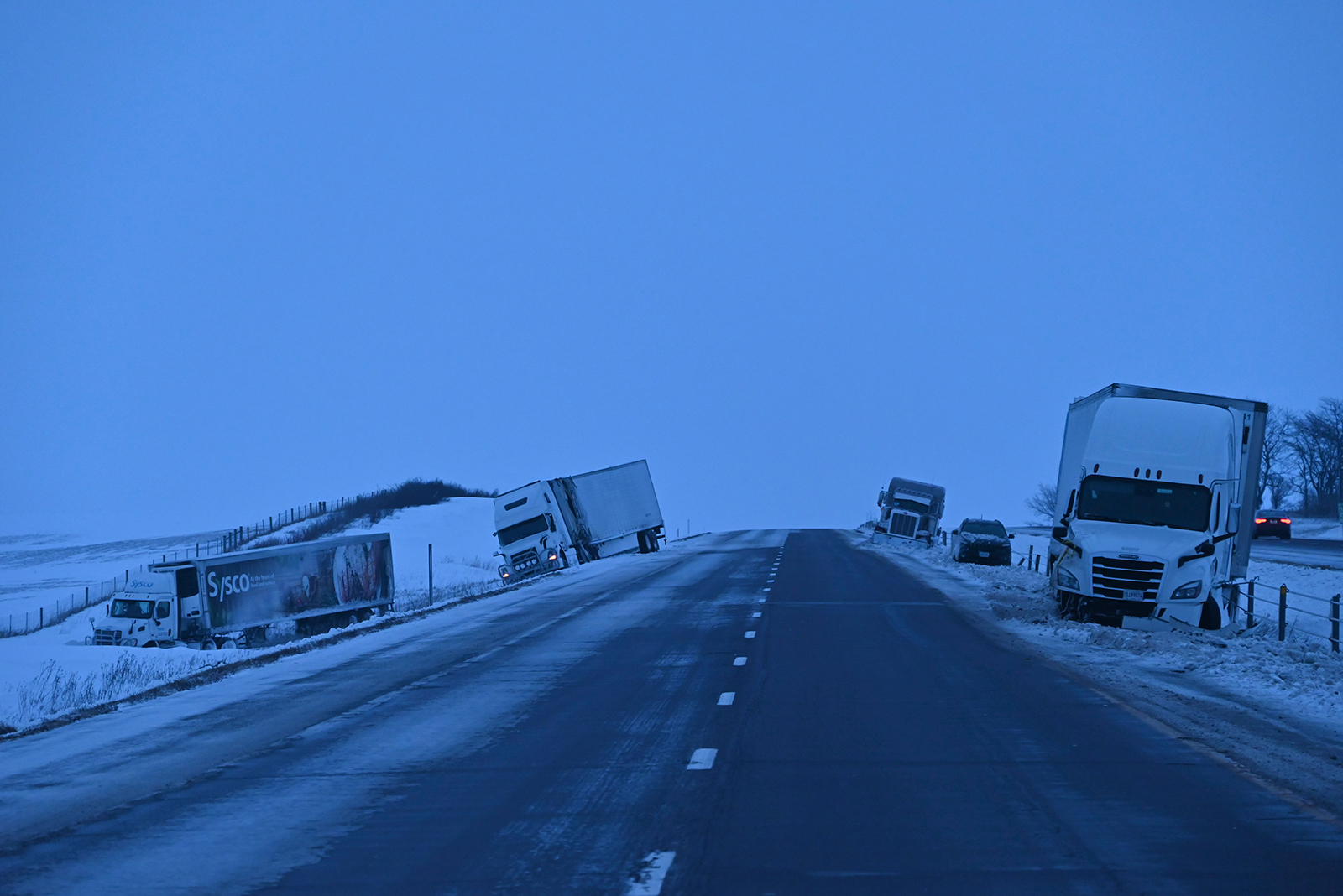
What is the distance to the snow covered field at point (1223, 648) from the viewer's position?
14430mm

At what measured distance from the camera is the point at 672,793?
8.98 meters

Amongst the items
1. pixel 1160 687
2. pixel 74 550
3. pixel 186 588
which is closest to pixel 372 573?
pixel 186 588

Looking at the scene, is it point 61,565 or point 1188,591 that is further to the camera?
point 61,565

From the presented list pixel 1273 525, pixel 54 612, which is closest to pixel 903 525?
pixel 1273 525

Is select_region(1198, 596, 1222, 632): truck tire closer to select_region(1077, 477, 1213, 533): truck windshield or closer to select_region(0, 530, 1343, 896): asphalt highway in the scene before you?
select_region(1077, 477, 1213, 533): truck windshield

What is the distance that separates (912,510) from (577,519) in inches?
719

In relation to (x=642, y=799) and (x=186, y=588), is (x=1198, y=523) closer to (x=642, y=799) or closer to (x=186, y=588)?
(x=642, y=799)

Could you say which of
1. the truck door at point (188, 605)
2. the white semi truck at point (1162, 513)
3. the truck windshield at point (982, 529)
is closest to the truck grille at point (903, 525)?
the truck windshield at point (982, 529)

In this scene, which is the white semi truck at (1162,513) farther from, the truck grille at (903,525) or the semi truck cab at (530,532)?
Result: the truck grille at (903,525)

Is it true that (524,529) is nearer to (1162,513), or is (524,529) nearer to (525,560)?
(525,560)

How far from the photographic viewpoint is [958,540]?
48.7 meters

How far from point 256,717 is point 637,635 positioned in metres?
9.03

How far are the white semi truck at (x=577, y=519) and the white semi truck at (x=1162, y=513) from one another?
26.0 metres

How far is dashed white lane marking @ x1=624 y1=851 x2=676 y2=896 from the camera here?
6512mm
